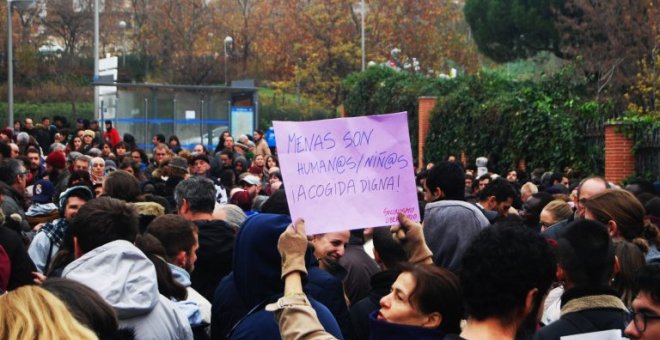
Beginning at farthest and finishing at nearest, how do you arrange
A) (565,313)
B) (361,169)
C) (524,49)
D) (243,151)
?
(524,49)
(243,151)
(361,169)
(565,313)

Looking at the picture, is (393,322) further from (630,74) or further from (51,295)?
(630,74)

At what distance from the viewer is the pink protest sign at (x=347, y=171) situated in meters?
5.53

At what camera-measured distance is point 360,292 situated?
24.2ft

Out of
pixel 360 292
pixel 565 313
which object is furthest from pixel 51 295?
pixel 360 292

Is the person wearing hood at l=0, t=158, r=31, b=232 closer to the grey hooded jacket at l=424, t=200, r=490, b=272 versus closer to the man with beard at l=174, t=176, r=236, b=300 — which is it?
the man with beard at l=174, t=176, r=236, b=300

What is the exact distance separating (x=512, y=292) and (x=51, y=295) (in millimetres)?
1500

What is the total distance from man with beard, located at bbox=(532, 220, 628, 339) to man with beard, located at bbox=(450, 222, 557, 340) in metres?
0.91

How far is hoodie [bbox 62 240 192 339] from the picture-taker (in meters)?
5.45

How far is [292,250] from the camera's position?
497 centimetres

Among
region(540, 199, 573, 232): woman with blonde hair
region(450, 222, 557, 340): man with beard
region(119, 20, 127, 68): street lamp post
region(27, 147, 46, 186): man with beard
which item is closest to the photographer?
region(450, 222, 557, 340): man with beard

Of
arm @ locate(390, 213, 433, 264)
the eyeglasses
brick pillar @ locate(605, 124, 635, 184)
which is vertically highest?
arm @ locate(390, 213, 433, 264)

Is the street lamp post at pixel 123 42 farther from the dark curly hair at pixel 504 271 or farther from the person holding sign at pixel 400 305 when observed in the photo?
the dark curly hair at pixel 504 271

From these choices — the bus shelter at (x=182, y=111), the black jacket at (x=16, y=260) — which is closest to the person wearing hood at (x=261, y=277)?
the black jacket at (x=16, y=260)

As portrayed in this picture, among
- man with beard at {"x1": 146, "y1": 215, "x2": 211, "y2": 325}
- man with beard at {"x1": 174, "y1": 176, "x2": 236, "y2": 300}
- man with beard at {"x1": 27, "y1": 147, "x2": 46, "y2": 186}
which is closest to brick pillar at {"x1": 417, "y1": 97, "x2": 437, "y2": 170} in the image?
man with beard at {"x1": 27, "y1": 147, "x2": 46, "y2": 186}
